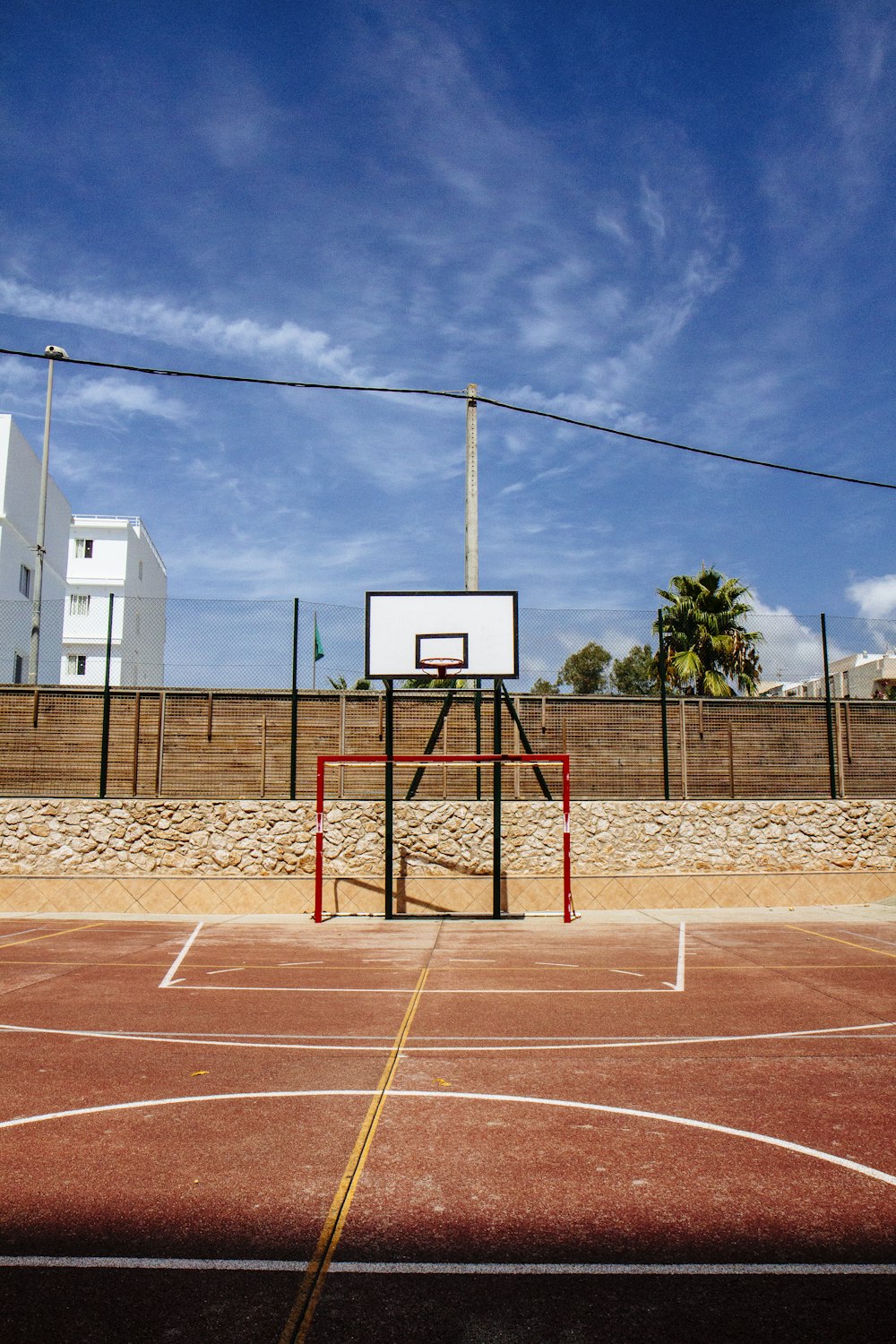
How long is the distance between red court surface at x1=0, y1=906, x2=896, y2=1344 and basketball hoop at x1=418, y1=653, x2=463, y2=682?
7.55 m

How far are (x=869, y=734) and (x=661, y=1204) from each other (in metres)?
17.4

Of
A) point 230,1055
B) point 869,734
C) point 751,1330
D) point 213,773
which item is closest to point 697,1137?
point 751,1330

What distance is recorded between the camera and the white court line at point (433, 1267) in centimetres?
352

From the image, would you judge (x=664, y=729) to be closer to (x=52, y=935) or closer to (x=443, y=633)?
(x=443, y=633)

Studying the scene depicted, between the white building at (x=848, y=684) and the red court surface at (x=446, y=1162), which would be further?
the white building at (x=848, y=684)

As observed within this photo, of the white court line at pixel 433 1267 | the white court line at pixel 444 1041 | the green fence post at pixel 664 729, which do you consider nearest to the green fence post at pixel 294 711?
the green fence post at pixel 664 729

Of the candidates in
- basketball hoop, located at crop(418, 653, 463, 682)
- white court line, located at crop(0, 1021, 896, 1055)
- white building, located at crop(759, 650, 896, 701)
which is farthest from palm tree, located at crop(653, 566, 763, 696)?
white court line, located at crop(0, 1021, 896, 1055)

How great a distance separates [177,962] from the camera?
11.7 metres

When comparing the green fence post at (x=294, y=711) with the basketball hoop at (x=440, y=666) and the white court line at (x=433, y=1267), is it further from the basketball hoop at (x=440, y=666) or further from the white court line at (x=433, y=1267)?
the white court line at (x=433, y=1267)

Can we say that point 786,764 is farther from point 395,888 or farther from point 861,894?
point 395,888

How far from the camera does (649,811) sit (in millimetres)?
18250

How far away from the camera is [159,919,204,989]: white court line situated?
33.3 feet

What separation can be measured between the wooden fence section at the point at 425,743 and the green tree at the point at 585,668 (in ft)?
1.87

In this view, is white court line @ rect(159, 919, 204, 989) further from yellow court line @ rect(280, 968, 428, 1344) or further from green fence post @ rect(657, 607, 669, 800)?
green fence post @ rect(657, 607, 669, 800)
